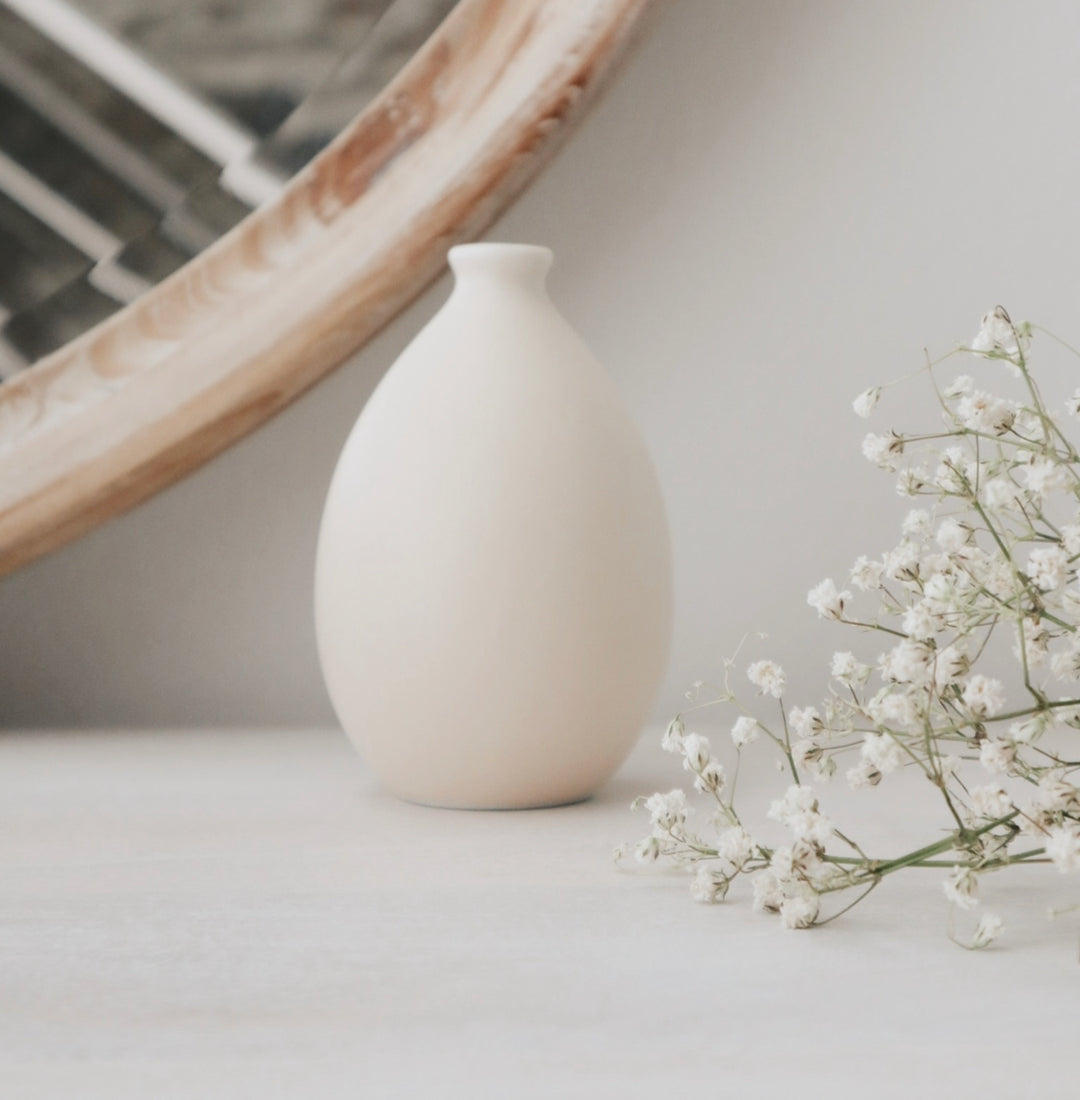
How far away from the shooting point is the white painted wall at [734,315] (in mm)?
739

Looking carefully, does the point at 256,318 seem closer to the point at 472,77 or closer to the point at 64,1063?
the point at 472,77

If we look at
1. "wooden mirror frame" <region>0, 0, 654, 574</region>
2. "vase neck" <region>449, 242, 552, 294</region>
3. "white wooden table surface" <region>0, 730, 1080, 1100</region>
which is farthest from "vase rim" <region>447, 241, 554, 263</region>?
"white wooden table surface" <region>0, 730, 1080, 1100</region>

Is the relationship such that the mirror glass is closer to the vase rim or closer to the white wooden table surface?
the vase rim

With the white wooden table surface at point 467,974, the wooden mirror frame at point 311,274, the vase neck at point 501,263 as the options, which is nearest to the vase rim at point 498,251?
the vase neck at point 501,263

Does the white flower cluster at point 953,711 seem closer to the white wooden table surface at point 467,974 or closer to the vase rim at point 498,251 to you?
the white wooden table surface at point 467,974

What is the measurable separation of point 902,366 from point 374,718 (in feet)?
1.30

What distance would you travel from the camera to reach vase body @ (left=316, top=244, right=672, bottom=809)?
49cm

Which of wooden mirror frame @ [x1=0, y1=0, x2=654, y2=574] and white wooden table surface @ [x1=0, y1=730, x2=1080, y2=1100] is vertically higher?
wooden mirror frame @ [x1=0, y1=0, x2=654, y2=574]

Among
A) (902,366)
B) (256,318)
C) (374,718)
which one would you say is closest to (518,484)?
(374,718)

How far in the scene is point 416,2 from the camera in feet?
2.22

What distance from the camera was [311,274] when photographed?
0.65 m

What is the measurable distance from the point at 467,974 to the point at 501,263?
11.5 inches

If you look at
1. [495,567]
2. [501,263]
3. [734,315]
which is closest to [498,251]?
[501,263]

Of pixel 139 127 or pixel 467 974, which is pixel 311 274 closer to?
pixel 139 127
